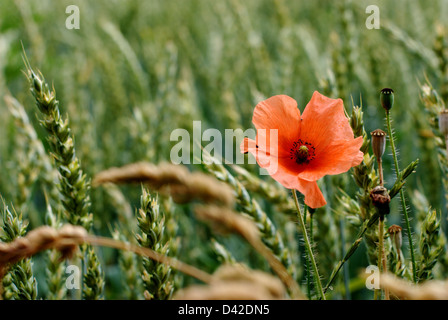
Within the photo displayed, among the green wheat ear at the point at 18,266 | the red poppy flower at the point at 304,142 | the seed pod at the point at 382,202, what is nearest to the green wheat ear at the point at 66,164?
the green wheat ear at the point at 18,266

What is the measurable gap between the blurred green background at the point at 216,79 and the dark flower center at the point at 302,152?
229mm

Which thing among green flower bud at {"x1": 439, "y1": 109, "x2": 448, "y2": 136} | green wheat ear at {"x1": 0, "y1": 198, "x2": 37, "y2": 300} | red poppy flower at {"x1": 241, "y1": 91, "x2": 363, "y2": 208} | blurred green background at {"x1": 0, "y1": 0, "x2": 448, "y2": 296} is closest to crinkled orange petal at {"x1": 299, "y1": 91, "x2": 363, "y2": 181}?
red poppy flower at {"x1": 241, "y1": 91, "x2": 363, "y2": 208}

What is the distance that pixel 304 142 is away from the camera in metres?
0.54

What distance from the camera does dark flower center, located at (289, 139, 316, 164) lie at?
52cm

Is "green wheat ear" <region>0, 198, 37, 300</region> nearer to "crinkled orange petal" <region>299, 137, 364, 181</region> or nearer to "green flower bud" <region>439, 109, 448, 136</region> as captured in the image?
"crinkled orange petal" <region>299, 137, 364, 181</region>

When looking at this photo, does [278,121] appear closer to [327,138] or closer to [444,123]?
[327,138]

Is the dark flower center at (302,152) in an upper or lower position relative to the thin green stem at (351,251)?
upper

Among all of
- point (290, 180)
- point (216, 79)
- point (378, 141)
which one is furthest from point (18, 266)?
point (216, 79)

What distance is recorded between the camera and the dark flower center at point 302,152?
524mm

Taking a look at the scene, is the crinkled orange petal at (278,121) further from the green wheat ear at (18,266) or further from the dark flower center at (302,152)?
the green wheat ear at (18,266)

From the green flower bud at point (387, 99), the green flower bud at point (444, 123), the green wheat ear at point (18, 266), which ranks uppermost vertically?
the green flower bud at point (387, 99)

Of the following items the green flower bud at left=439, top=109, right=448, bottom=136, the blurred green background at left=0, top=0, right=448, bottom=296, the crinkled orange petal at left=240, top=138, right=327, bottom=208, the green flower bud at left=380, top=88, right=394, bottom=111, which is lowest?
the crinkled orange petal at left=240, top=138, right=327, bottom=208

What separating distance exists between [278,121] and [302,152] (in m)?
0.05
